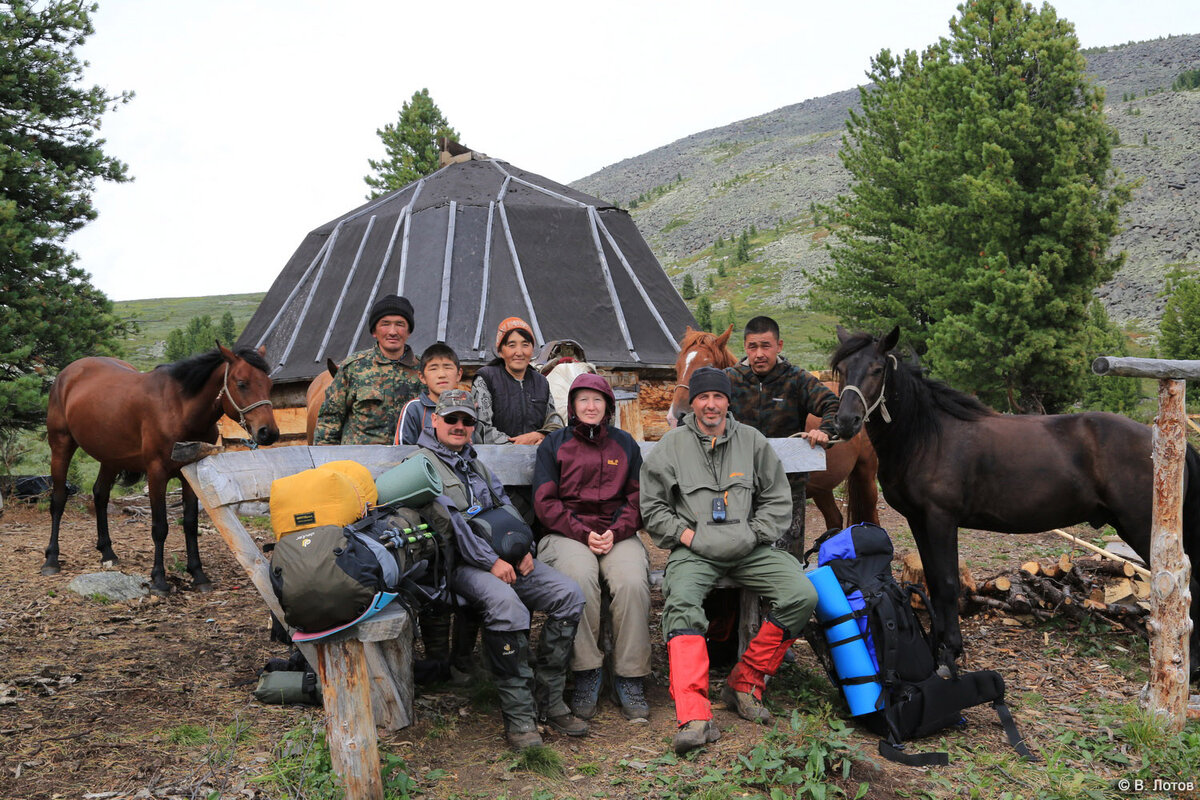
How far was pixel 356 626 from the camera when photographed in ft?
10.7

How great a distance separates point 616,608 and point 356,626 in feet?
5.13

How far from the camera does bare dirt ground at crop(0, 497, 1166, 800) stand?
11.8ft

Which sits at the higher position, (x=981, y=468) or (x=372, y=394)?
(x=372, y=394)

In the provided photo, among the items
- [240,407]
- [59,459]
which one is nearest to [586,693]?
[240,407]

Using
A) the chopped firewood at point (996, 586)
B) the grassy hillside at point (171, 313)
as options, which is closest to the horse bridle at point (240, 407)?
the chopped firewood at point (996, 586)

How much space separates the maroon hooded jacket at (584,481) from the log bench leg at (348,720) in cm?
148

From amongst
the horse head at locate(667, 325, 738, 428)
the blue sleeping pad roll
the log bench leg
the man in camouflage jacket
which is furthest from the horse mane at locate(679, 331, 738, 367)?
the log bench leg

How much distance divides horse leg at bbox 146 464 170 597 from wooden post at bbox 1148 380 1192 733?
7.04m

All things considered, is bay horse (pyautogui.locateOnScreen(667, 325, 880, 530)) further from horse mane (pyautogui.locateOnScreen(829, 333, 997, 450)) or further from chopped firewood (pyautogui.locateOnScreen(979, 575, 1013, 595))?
chopped firewood (pyautogui.locateOnScreen(979, 575, 1013, 595))

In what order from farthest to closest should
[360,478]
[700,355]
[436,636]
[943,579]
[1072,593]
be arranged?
[1072,593]
[700,355]
[943,579]
[436,636]
[360,478]

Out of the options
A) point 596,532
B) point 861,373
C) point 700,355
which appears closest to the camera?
point 596,532

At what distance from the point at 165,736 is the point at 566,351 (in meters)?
5.37

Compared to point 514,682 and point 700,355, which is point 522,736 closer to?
point 514,682

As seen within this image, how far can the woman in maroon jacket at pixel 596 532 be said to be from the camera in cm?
438
